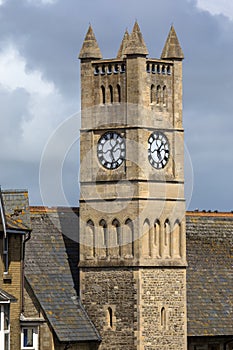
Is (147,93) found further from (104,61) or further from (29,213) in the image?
(29,213)

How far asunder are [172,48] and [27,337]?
588 inches

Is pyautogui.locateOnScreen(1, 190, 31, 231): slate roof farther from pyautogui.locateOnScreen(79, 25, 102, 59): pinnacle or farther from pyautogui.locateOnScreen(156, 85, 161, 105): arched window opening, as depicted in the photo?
pyautogui.locateOnScreen(156, 85, 161, 105): arched window opening

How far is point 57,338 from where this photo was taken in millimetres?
79875

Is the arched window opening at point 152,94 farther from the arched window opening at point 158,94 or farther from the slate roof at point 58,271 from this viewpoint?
the slate roof at point 58,271

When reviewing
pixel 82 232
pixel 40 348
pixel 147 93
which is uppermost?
pixel 147 93

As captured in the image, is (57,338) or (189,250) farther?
(189,250)

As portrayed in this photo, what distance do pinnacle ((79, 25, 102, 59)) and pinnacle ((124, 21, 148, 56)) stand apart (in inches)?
74.3

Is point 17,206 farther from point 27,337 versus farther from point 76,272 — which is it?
point 27,337

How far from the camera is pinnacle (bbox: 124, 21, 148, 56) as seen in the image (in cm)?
8201

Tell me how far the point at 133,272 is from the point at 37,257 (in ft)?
15.0

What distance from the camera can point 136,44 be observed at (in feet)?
269

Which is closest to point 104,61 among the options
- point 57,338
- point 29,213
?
point 29,213

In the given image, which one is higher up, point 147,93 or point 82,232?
point 147,93

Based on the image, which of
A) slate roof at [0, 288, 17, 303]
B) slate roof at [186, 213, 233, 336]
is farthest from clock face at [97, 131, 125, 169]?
slate roof at [0, 288, 17, 303]
